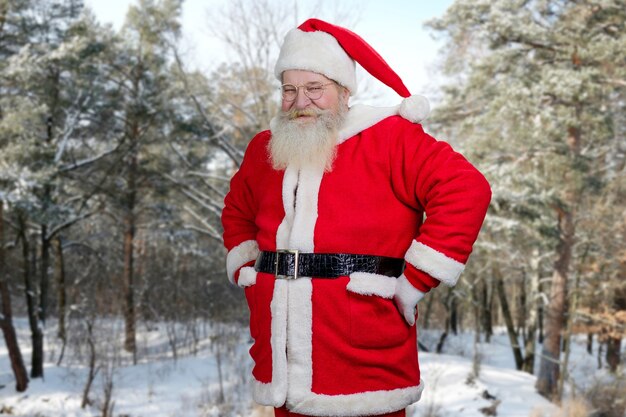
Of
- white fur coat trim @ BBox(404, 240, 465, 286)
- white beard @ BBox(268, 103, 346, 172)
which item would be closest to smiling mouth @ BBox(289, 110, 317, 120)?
white beard @ BBox(268, 103, 346, 172)

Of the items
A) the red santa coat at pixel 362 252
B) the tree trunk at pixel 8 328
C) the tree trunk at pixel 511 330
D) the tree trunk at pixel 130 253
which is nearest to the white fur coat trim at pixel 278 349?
the red santa coat at pixel 362 252

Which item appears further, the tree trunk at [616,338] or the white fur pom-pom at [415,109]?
the tree trunk at [616,338]

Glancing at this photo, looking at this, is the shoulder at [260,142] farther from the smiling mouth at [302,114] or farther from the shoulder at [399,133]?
the shoulder at [399,133]

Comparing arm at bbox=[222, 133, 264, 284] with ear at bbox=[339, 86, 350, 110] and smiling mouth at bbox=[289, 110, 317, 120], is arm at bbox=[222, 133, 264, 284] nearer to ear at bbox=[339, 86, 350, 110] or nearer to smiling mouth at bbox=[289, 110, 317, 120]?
smiling mouth at bbox=[289, 110, 317, 120]

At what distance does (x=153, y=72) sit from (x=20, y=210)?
19.0 feet

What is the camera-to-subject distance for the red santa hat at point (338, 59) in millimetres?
1849

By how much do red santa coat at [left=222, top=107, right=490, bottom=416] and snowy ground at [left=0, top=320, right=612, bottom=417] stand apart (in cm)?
552

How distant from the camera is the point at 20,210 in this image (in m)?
9.92

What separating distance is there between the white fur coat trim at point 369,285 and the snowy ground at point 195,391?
220 inches

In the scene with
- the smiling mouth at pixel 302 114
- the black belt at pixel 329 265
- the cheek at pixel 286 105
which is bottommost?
the black belt at pixel 329 265

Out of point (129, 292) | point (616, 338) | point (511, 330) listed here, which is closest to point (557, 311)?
point (616, 338)

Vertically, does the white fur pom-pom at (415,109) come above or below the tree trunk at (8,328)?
above

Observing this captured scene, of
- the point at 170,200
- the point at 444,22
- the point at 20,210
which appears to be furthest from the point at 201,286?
the point at 444,22

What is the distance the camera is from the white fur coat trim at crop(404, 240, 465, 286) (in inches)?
63.9
